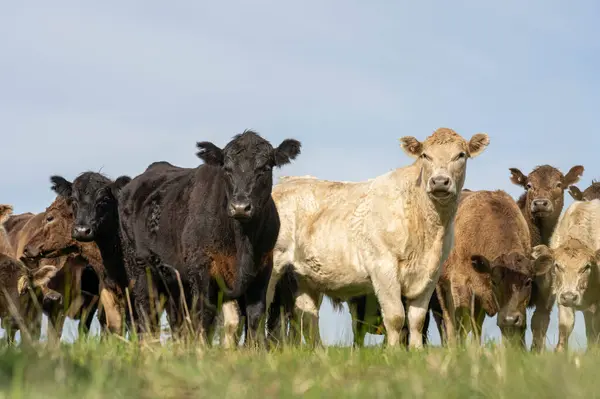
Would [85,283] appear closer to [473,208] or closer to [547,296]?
[473,208]

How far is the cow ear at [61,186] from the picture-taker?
14.6m

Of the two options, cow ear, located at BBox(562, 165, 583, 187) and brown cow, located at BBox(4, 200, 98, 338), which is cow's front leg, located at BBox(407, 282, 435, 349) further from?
cow ear, located at BBox(562, 165, 583, 187)

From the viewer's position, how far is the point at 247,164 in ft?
33.2

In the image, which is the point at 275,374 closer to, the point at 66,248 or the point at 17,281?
the point at 17,281

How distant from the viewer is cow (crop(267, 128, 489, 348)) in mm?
11062

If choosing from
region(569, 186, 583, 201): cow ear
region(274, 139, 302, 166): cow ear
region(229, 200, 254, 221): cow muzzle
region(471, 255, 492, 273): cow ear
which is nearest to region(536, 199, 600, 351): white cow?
region(471, 255, 492, 273): cow ear

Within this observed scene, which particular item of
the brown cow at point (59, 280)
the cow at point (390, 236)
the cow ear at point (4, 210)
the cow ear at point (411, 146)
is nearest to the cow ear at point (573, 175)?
the cow at point (390, 236)

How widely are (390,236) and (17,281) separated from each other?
14.7 ft

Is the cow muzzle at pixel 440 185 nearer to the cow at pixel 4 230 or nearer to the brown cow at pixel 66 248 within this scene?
the brown cow at pixel 66 248

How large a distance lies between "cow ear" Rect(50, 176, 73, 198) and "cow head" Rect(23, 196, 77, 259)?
0.47 m

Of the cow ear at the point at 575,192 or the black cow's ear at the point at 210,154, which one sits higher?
the cow ear at the point at 575,192

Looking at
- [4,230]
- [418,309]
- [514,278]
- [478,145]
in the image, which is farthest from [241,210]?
[4,230]

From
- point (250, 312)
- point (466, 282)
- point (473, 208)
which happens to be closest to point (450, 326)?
point (466, 282)

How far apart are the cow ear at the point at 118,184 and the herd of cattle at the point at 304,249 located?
0.09 feet
